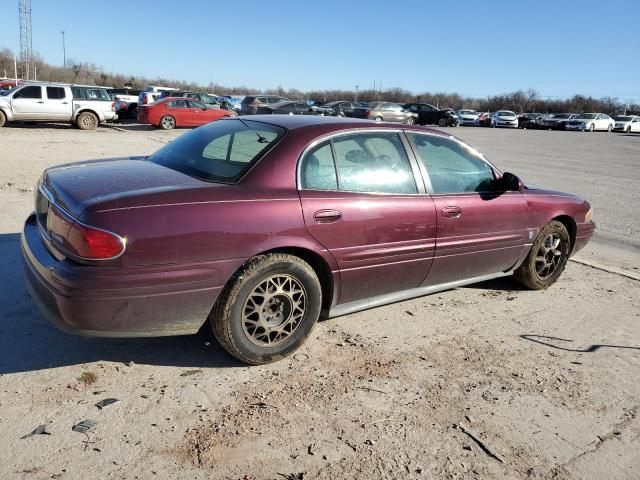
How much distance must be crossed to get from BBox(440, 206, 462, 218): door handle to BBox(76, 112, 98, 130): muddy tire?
20.5 m

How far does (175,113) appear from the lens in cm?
2411

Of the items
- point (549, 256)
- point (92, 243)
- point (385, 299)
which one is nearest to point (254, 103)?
point (549, 256)

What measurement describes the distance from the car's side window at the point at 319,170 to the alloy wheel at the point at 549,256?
2.42 meters

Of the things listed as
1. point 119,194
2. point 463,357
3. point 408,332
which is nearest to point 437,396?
point 463,357

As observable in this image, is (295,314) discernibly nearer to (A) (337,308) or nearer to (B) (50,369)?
(A) (337,308)

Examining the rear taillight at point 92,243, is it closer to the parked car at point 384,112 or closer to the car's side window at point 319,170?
the car's side window at point 319,170

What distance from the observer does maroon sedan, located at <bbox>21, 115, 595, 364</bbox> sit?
2924 mm

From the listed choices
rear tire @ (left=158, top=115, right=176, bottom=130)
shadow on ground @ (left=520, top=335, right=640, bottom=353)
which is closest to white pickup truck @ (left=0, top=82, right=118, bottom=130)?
rear tire @ (left=158, top=115, right=176, bottom=130)

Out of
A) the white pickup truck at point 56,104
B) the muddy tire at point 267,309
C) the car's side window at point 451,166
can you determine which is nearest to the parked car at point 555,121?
the white pickup truck at point 56,104

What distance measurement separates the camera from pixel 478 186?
4.52 metres

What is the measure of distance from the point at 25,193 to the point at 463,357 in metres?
6.88

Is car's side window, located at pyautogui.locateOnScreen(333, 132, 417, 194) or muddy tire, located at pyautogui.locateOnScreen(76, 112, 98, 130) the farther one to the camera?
muddy tire, located at pyautogui.locateOnScreen(76, 112, 98, 130)

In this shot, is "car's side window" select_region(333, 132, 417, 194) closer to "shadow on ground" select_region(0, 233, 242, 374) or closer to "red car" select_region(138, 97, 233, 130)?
"shadow on ground" select_region(0, 233, 242, 374)

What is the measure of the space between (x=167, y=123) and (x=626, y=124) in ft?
139
